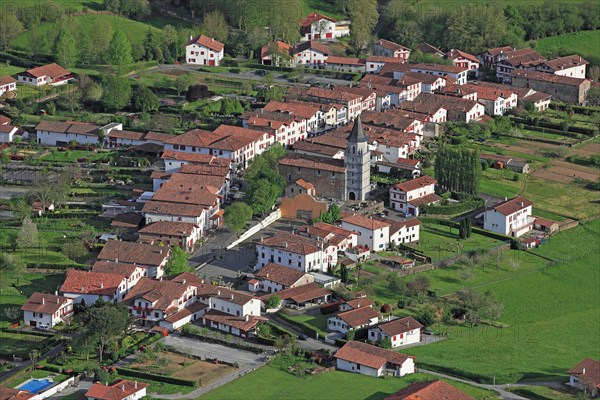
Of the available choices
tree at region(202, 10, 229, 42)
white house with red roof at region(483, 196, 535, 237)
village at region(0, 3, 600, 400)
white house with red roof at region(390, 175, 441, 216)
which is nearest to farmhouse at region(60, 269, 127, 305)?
village at region(0, 3, 600, 400)

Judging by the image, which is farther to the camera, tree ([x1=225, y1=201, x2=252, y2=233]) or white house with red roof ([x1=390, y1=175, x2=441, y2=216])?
white house with red roof ([x1=390, y1=175, x2=441, y2=216])

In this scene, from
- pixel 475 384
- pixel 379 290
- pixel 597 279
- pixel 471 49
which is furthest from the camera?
pixel 471 49

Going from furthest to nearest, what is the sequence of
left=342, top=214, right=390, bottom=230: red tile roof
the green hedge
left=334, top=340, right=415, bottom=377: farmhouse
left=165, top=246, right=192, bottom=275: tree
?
left=342, top=214, right=390, bottom=230: red tile roof
left=165, top=246, right=192, bottom=275: tree
left=334, top=340, right=415, bottom=377: farmhouse
the green hedge

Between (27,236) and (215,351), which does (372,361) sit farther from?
(27,236)

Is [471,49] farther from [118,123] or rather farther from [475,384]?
[475,384]

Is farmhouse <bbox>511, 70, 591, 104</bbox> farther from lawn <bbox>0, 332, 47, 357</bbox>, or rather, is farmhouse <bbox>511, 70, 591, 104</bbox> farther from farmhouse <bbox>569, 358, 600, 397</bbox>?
lawn <bbox>0, 332, 47, 357</bbox>

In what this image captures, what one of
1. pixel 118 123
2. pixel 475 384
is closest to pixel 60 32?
pixel 118 123
